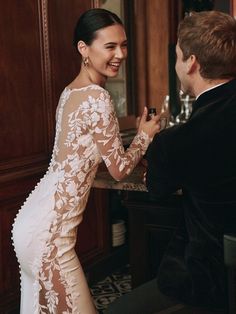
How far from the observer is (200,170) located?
1.47 meters

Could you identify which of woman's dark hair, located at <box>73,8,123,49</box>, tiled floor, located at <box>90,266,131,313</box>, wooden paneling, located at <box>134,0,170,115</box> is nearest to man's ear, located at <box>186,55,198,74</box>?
woman's dark hair, located at <box>73,8,123,49</box>

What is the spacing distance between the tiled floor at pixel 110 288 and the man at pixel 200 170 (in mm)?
1453

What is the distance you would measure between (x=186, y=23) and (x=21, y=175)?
4.46ft

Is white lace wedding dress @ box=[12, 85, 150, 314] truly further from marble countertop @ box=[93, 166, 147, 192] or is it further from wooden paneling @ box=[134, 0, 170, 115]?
wooden paneling @ box=[134, 0, 170, 115]

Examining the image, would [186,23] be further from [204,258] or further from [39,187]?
[39,187]

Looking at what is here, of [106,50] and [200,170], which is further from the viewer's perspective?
[106,50]

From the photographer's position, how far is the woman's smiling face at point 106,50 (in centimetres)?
199

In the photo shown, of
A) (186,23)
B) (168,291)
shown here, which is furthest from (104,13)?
(168,291)

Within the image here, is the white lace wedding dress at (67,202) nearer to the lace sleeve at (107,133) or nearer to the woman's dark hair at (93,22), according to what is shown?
the lace sleeve at (107,133)

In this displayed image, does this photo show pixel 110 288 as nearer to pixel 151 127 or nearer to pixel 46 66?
pixel 46 66

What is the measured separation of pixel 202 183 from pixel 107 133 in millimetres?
547

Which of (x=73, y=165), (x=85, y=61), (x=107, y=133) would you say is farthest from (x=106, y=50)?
(x=73, y=165)

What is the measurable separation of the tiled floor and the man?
4.77 ft

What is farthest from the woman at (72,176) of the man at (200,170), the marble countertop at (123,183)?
the man at (200,170)
